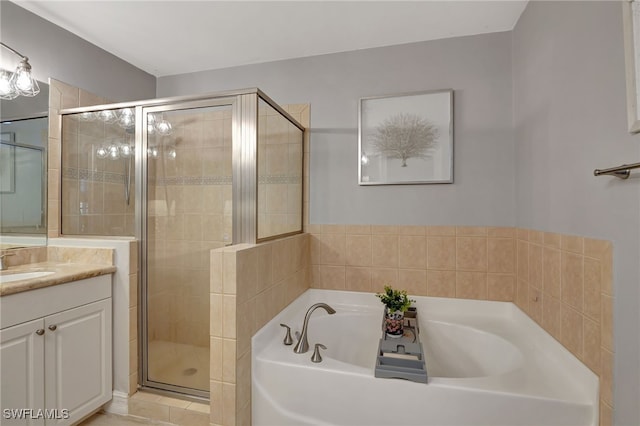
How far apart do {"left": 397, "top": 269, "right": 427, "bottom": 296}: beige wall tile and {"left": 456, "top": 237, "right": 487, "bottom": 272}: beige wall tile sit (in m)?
0.27

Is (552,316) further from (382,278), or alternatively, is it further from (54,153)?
(54,153)

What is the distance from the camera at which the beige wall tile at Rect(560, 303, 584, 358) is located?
1323 mm

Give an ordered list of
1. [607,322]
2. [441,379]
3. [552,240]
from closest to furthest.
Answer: [607,322], [441,379], [552,240]

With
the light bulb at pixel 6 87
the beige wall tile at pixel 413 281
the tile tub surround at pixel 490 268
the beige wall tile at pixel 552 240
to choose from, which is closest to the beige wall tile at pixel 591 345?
the tile tub surround at pixel 490 268

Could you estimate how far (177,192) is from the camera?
1.94 metres

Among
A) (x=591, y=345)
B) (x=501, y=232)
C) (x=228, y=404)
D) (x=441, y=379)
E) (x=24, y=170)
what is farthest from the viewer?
(x=501, y=232)

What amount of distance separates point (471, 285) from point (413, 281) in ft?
→ 1.32

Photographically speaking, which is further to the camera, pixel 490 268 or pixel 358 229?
pixel 358 229

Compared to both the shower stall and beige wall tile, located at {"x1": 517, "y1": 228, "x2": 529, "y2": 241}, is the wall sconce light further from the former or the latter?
beige wall tile, located at {"x1": 517, "y1": 228, "x2": 529, "y2": 241}

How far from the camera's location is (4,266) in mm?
1753

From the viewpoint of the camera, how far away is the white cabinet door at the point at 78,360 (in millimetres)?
1519

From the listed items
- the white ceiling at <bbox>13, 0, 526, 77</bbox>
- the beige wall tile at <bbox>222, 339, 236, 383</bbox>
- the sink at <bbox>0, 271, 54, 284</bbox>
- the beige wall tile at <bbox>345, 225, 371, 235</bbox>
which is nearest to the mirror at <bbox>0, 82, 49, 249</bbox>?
the sink at <bbox>0, 271, 54, 284</bbox>

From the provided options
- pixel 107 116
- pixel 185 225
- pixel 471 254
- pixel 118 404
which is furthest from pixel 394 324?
pixel 107 116

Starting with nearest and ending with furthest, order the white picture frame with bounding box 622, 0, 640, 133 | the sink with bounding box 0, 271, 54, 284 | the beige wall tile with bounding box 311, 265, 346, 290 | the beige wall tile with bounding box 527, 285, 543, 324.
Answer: the white picture frame with bounding box 622, 0, 640, 133, the sink with bounding box 0, 271, 54, 284, the beige wall tile with bounding box 527, 285, 543, 324, the beige wall tile with bounding box 311, 265, 346, 290
